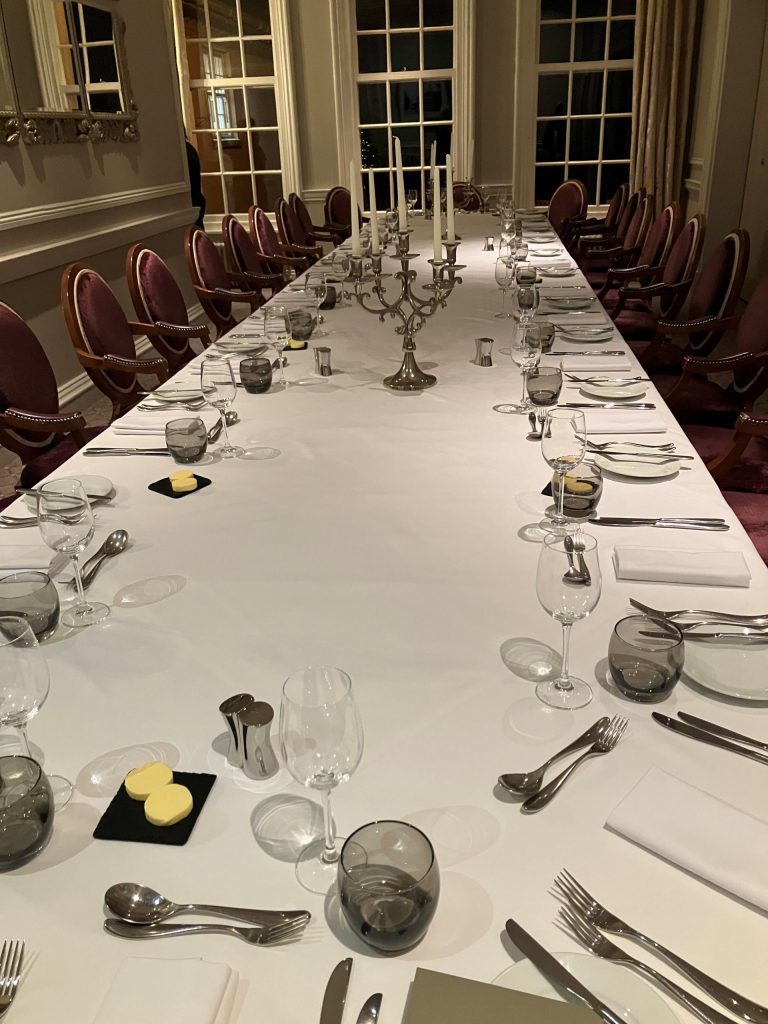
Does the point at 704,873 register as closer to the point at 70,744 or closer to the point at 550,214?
the point at 70,744

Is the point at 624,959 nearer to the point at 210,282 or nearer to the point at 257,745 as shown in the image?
the point at 257,745

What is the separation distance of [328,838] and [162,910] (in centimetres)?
16

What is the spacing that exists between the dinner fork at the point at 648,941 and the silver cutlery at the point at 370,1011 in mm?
199

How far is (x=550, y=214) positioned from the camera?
7266 mm

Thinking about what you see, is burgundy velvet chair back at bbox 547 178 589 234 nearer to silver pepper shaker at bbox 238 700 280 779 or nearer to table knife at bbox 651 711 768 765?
table knife at bbox 651 711 768 765

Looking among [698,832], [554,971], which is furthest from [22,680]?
[698,832]

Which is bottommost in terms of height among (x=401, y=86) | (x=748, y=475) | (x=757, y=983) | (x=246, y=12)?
A: (x=748, y=475)

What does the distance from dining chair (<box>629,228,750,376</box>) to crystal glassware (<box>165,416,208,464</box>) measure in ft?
6.50

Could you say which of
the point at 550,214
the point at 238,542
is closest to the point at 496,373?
the point at 238,542

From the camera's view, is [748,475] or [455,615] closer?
[455,615]

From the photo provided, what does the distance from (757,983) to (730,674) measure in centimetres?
43

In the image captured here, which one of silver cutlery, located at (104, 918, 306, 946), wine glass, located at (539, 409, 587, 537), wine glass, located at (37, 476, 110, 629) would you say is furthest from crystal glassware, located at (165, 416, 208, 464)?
silver cutlery, located at (104, 918, 306, 946)

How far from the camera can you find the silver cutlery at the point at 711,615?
115 cm

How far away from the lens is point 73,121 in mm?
4520
